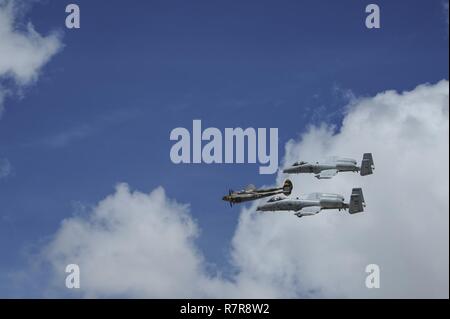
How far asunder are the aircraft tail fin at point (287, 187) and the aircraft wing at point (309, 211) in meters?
5.82

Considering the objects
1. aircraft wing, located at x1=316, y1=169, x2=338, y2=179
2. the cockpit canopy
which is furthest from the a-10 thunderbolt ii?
the cockpit canopy

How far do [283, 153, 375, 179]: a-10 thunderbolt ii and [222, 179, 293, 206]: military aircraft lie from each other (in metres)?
4.40

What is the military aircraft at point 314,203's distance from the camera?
10131 cm

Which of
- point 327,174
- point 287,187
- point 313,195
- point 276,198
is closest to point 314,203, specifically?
point 313,195

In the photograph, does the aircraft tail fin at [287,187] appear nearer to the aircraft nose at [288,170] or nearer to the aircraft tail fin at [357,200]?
the aircraft nose at [288,170]

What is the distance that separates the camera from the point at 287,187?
111 metres
